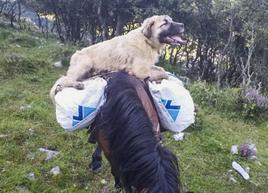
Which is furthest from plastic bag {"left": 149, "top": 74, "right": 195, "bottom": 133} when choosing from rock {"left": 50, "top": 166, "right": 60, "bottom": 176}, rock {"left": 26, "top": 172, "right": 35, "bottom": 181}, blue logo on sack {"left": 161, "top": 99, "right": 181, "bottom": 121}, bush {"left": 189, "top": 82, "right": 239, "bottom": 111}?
bush {"left": 189, "top": 82, "right": 239, "bottom": 111}

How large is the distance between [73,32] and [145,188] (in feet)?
48.8

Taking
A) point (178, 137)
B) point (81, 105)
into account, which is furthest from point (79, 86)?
point (178, 137)

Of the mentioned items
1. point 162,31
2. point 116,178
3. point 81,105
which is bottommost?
point 116,178

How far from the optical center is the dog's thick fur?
463 cm

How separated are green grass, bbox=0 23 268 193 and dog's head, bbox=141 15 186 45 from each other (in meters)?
1.70

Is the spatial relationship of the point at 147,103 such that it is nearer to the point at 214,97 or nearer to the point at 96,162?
the point at 96,162

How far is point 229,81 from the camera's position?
48.2 feet

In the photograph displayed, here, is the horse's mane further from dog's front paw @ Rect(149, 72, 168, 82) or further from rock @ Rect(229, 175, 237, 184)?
rock @ Rect(229, 175, 237, 184)

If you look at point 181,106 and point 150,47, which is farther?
point 150,47

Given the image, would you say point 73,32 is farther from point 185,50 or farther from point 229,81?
point 229,81

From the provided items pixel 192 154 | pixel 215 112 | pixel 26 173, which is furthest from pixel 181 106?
pixel 215 112

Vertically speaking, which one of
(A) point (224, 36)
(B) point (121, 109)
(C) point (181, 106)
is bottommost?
(A) point (224, 36)

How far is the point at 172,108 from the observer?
14.9 feet

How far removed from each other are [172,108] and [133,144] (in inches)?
44.6
